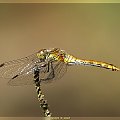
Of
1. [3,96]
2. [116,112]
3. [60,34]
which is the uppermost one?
[60,34]

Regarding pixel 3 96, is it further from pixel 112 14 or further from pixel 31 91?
pixel 112 14

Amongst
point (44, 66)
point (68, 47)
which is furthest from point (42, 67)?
point (68, 47)

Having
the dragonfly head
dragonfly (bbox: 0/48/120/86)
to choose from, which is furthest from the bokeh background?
the dragonfly head

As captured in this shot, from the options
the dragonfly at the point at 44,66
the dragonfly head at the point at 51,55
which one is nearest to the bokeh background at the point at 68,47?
the dragonfly at the point at 44,66

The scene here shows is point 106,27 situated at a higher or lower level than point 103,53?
higher

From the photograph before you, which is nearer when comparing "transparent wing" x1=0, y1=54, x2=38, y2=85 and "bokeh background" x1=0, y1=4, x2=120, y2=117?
"transparent wing" x1=0, y1=54, x2=38, y2=85

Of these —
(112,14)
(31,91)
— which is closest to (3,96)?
(31,91)

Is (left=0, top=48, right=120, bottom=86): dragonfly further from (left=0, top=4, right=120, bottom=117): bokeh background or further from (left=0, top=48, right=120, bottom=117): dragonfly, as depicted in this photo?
(left=0, top=4, right=120, bottom=117): bokeh background
